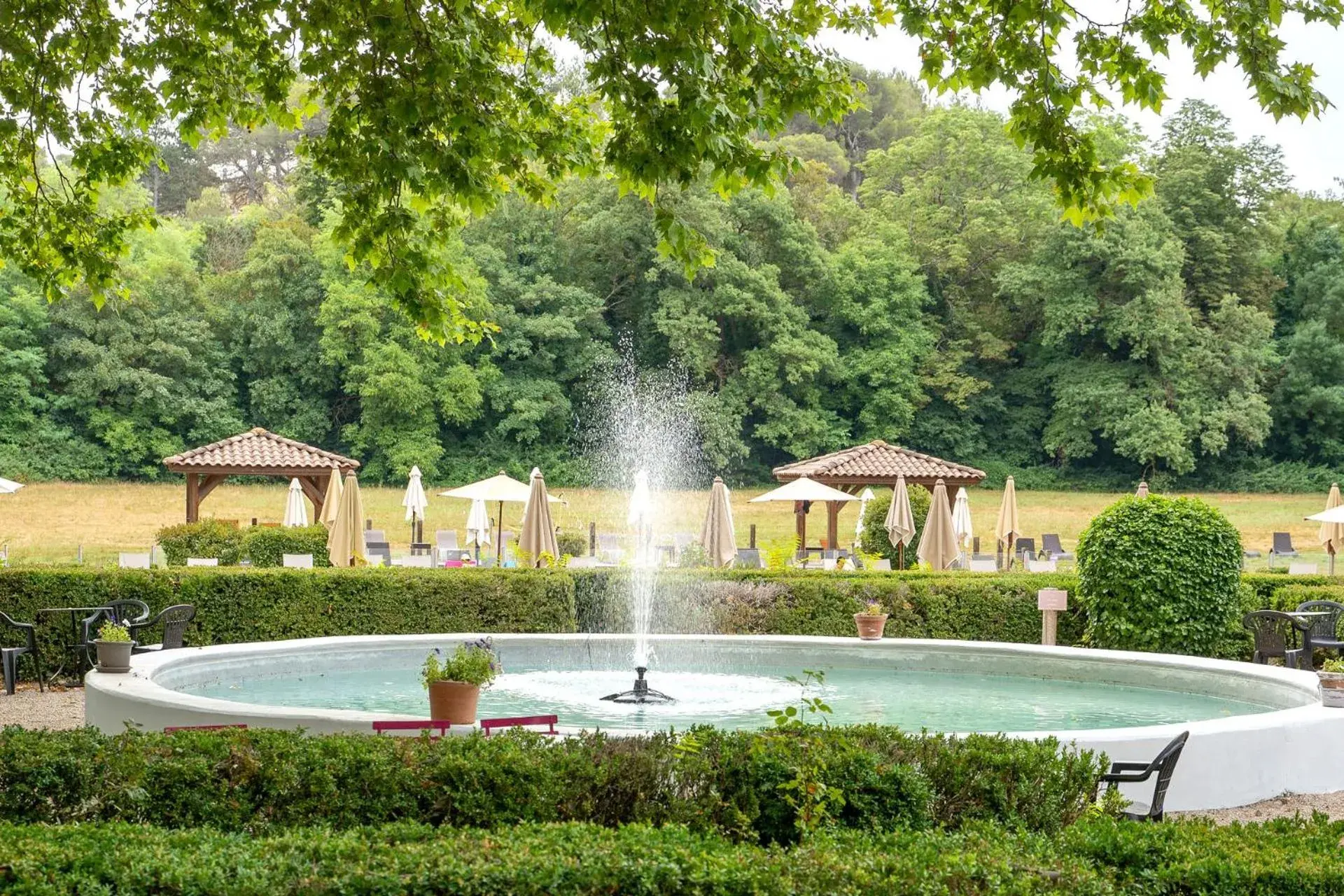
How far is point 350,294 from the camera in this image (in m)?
39.3

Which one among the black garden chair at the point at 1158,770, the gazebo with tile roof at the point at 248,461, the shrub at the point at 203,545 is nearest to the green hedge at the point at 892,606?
the black garden chair at the point at 1158,770

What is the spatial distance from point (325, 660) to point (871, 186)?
1523 inches

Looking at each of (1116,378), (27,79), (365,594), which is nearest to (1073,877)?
(27,79)

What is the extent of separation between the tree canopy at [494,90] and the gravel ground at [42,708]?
3.21m

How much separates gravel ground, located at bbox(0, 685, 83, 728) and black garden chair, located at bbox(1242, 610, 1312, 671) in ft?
32.8

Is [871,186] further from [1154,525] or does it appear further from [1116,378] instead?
[1154,525]

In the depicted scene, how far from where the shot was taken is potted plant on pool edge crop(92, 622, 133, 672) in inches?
382

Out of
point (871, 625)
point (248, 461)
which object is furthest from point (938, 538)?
point (248, 461)

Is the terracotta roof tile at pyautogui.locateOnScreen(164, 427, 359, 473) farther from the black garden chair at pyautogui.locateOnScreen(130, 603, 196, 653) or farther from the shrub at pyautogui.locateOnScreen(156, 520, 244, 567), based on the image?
the black garden chair at pyautogui.locateOnScreen(130, 603, 196, 653)

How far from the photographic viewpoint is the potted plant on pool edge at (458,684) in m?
8.06

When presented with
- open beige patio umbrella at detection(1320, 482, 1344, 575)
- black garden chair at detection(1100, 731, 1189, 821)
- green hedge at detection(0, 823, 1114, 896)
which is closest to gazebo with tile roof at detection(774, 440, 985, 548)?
open beige patio umbrella at detection(1320, 482, 1344, 575)

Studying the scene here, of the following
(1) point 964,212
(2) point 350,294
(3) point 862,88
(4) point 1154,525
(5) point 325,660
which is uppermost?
(1) point 964,212

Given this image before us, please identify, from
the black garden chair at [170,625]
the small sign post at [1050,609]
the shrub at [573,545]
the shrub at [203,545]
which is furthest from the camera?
the shrub at [573,545]

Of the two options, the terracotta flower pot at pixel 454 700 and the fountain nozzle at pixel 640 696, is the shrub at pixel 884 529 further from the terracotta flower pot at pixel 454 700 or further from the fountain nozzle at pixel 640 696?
the terracotta flower pot at pixel 454 700
